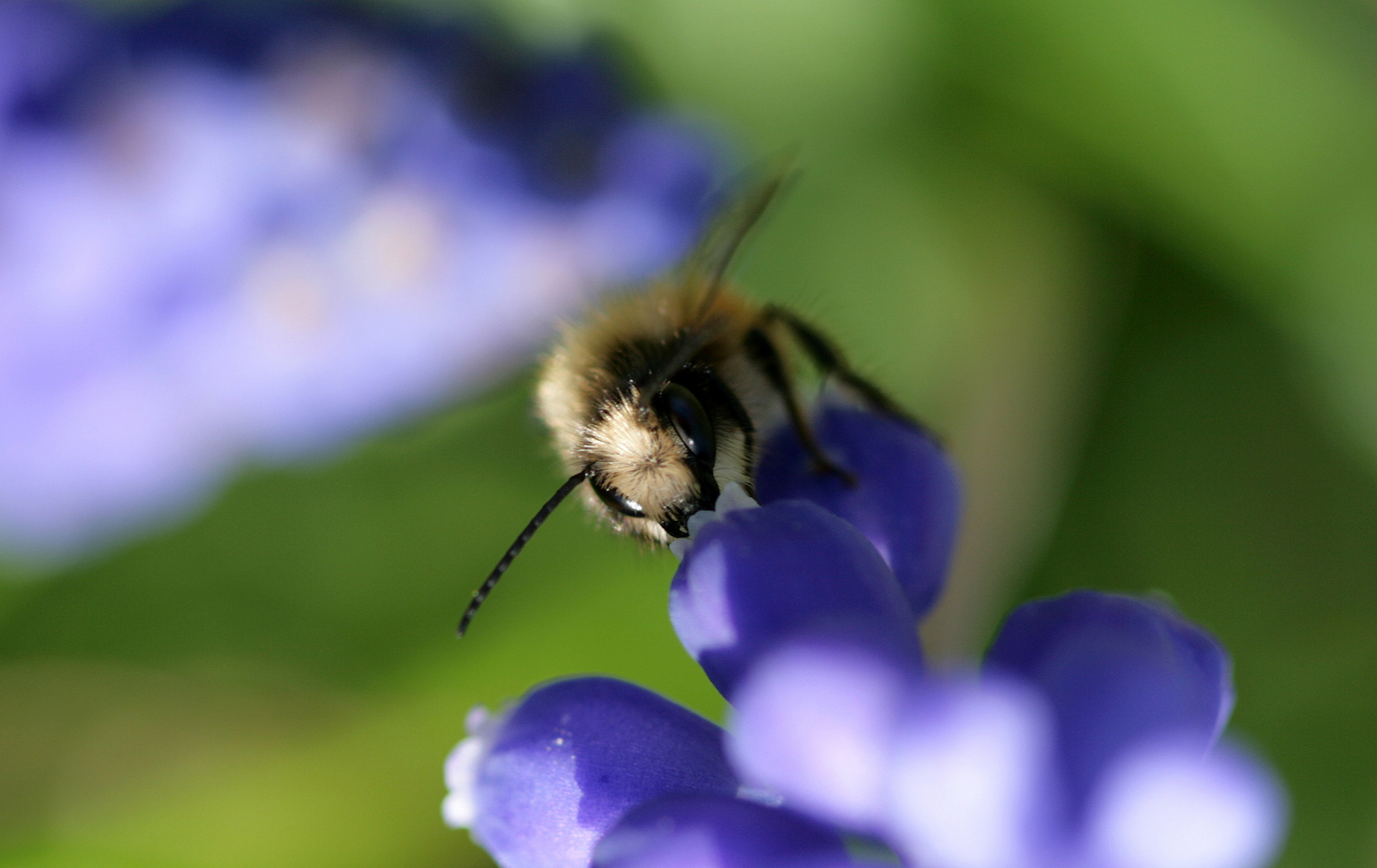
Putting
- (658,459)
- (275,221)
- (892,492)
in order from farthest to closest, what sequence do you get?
1. (275,221)
2. (658,459)
3. (892,492)

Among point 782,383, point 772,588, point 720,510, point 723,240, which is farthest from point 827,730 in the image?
point 723,240

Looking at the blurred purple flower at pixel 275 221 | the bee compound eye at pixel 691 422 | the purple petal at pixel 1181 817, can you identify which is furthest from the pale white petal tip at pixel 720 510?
the blurred purple flower at pixel 275 221

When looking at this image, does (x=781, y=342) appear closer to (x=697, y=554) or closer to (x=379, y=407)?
(x=697, y=554)

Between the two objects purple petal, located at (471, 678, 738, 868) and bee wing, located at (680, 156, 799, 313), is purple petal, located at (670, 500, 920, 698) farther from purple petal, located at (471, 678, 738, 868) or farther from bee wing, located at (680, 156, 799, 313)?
bee wing, located at (680, 156, 799, 313)

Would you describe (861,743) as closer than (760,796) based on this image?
Yes

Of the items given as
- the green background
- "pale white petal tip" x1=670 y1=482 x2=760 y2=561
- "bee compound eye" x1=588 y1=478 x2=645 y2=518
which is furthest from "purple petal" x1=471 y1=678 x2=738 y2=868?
the green background

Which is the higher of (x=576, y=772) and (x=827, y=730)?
(x=827, y=730)

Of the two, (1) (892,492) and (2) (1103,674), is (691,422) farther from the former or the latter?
(2) (1103,674)

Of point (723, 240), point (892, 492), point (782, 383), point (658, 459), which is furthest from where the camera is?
point (723, 240)
